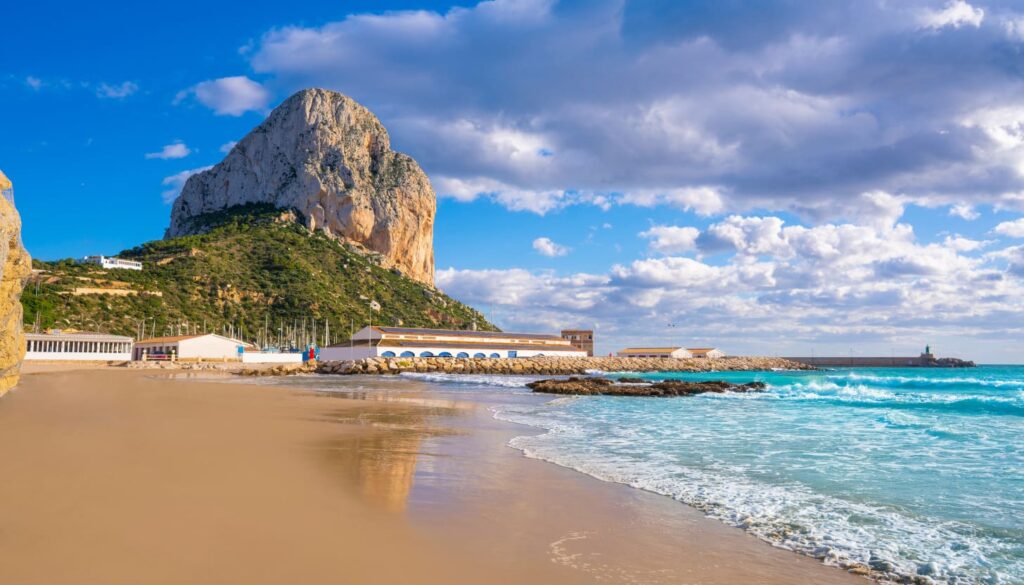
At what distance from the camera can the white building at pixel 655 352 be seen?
114181 mm

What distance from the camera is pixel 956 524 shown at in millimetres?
6855

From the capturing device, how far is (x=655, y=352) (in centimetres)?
11662

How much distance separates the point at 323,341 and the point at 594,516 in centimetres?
8685

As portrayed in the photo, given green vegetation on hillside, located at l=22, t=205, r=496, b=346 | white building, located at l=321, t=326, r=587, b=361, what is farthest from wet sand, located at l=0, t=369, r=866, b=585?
green vegetation on hillside, located at l=22, t=205, r=496, b=346

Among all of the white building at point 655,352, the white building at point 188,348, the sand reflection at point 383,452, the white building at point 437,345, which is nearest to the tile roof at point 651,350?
the white building at point 655,352

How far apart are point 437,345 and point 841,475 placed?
70.5 m

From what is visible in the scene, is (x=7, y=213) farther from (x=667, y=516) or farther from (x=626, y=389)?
(x=626, y=389)

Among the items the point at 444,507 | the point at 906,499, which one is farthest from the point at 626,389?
the point at 444,507

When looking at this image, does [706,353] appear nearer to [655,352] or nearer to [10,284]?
[655,352]

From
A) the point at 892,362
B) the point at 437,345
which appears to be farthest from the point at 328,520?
the point at 892,362

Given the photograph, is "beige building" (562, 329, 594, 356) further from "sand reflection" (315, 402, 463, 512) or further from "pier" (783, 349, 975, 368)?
"sand reflection" (315, 402, 463, 512)

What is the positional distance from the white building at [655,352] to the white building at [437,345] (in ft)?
87.9

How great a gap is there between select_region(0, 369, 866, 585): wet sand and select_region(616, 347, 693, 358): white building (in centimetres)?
10753

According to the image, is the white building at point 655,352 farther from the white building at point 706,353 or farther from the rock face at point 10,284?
the rock face at point 10,284
